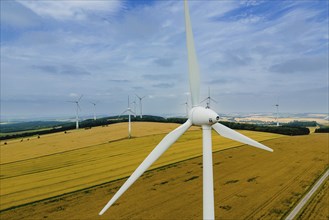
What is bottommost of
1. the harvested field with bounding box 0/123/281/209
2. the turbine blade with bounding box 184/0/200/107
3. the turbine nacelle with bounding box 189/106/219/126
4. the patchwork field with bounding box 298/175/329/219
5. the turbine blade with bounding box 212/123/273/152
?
the patchwork field with bounding box 298/175/329/219

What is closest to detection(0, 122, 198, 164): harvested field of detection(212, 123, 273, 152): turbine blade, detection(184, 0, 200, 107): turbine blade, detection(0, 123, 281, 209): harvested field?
detection(0, 123, 281, 209): harvested field

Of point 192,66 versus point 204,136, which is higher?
point 192,66

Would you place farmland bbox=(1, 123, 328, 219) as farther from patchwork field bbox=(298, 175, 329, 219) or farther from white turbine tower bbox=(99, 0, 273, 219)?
white turbine tower bbox=(99, 0, 273, 219)

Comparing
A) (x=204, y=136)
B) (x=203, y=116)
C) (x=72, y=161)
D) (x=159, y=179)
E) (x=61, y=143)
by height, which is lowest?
(x=159, y=179)

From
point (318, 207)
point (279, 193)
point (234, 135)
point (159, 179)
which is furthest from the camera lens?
point (159, 179)

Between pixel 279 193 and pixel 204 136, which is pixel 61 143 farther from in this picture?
pixel 204 136

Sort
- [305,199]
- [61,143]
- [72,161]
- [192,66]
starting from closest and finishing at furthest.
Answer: [192,66] → [305,199] → [72,161] → [61,143]

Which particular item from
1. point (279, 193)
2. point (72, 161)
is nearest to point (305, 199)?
point (279, 193)
